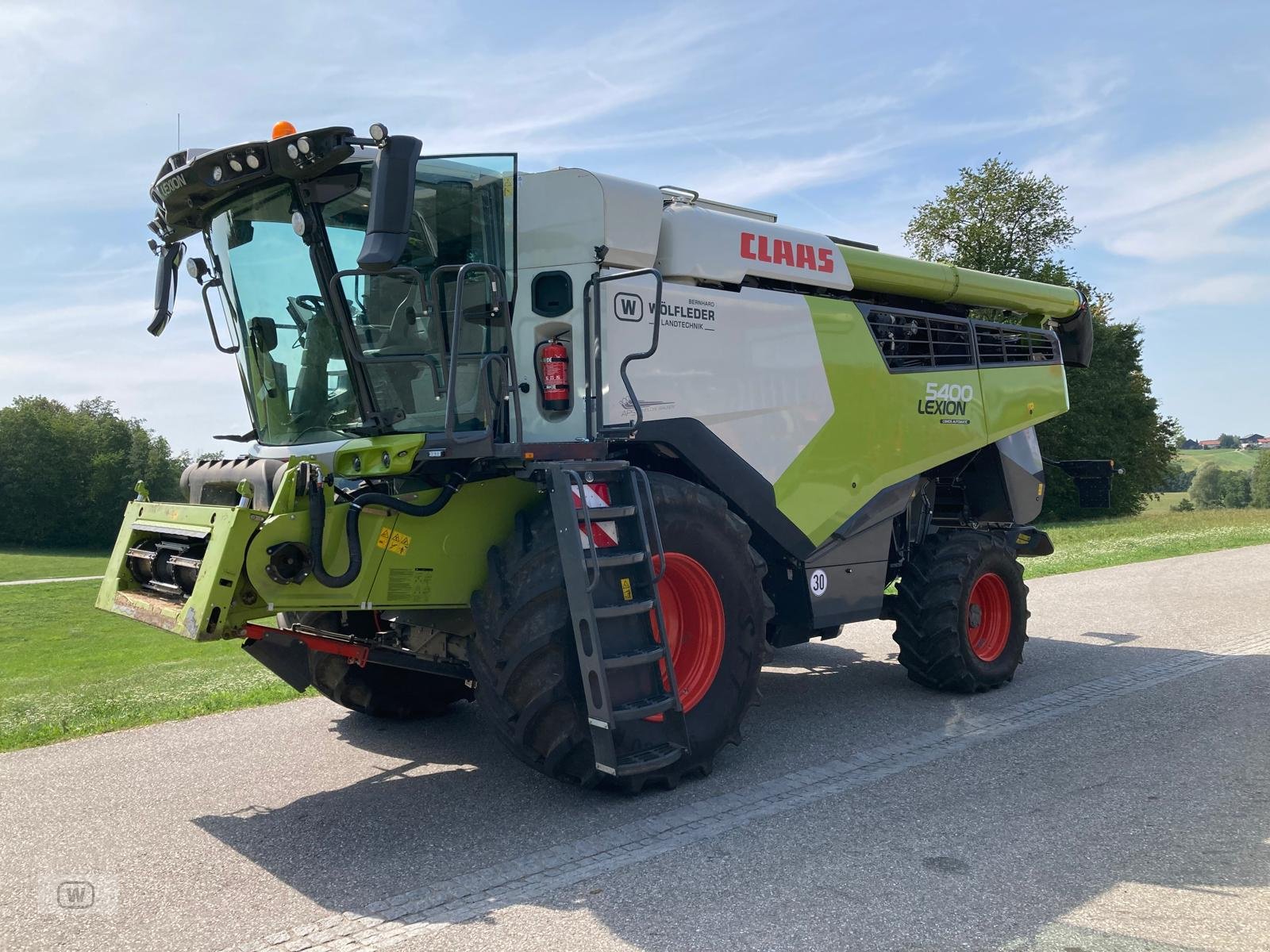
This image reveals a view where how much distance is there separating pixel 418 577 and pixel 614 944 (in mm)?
1968

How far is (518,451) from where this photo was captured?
4730 mm

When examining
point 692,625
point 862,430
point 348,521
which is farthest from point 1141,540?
point 348,521

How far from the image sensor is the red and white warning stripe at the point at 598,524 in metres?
4.76

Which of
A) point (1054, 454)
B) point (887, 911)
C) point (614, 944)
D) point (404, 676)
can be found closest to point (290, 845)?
point (614, 944)

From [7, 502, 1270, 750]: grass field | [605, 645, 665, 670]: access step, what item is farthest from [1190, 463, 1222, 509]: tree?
[605, 645, 665, 670]: access step

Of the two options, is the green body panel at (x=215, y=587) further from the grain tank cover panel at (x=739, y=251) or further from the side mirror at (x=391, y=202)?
the grain tank cover panel at (x=739, y=251)

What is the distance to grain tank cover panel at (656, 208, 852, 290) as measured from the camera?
566cm

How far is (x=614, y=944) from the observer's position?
3.36m

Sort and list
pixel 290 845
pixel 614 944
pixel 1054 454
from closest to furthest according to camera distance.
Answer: pixel 614 944 < pixel 290 845 < pixel 1054 454

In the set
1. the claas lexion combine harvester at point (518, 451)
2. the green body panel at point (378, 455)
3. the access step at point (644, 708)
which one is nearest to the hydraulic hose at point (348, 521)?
the claas lexion combine harvester at point (518, 451)

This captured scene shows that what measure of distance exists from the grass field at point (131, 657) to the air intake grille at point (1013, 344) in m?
6.08

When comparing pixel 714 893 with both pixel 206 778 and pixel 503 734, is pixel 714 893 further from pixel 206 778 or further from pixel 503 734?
pixel 206 778

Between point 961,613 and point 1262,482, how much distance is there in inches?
3770

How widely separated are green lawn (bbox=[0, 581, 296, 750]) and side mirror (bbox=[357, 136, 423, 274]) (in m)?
4.27
